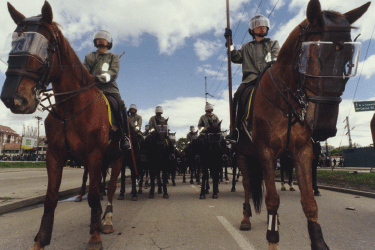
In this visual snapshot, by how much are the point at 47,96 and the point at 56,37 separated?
0.74 meters

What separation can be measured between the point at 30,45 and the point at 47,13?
0.53 m

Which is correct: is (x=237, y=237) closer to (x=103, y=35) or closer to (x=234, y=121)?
(x=234, y=121)

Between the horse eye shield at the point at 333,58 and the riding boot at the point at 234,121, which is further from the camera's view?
the riding boot at the point at 234,121

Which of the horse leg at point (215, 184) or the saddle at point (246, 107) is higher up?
the saddle at point (246, 107)

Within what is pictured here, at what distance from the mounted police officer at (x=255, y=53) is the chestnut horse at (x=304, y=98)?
3.63ft

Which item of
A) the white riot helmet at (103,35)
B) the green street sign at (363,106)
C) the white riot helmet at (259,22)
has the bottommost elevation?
the white riot helmet at (103,35)

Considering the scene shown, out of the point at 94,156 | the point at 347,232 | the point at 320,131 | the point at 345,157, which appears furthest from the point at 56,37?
the point at 345,157

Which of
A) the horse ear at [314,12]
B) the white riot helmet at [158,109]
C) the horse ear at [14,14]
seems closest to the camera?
the horse ear at [314,12]

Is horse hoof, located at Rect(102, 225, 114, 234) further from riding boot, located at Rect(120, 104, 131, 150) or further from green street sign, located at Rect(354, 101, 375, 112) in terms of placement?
green street sign, located at Rect(354, 101, 375, 112)

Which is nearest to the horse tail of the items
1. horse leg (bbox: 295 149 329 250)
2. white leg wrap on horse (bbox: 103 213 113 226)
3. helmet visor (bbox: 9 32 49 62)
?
horse leg (bbox: 295 149 329 250)

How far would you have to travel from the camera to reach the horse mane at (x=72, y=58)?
362cm

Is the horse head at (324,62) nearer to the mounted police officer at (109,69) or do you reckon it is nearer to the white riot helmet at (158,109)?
the mounted police officer at (109,69)

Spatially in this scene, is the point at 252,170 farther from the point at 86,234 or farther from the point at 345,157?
the point at 345,157

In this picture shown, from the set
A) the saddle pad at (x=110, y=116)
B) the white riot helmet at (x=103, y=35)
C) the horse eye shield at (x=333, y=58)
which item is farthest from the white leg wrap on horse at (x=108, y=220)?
the horse eye shield at (x=333, y=58)
